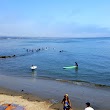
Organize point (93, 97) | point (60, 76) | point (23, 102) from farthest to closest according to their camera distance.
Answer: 1. point (60, 76)
2. point (93, 97)
3. point (23, 102)

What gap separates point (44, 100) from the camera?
86.2 feet

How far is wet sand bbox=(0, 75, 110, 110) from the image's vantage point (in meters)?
25.4

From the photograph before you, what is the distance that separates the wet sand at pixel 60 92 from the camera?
83.3ft

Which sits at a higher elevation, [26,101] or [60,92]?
[26,101]

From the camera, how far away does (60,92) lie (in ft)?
98.7

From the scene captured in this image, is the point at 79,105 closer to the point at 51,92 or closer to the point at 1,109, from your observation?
the point at 51,92

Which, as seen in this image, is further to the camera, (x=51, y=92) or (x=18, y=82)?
(x=18, y=82)

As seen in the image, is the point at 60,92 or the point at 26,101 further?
the point at 60,92

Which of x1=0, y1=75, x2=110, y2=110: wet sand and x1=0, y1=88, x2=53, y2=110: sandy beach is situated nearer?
x1=0, y1=88, x2=53, y2=110: sandy beach

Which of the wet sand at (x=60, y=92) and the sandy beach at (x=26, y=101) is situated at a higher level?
the sandy beach at (x=26, y=101)

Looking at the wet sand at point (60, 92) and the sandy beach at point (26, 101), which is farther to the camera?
the wet sand at point (60, 92)

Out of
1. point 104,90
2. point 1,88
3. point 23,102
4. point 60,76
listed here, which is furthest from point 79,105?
point 60,76

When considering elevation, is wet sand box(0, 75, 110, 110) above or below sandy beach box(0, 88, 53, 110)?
below

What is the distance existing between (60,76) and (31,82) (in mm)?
7606
